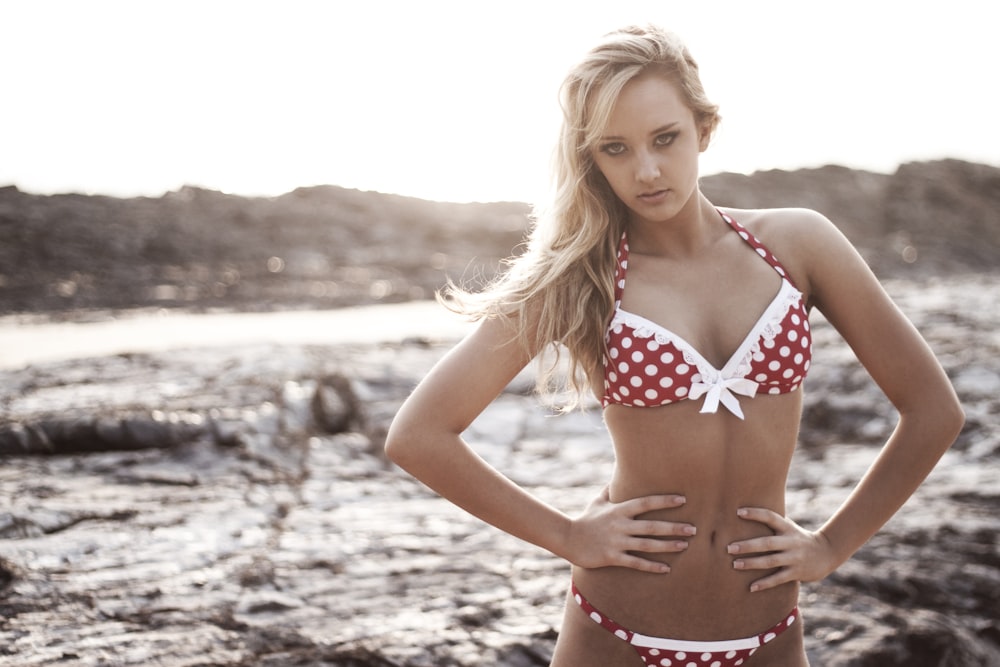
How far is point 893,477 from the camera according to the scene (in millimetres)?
2018

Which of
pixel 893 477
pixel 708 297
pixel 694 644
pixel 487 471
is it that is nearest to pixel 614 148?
pixel 708 297

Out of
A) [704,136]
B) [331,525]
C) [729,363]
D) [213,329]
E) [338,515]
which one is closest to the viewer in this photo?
[729,363]

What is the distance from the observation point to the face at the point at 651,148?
1943mm

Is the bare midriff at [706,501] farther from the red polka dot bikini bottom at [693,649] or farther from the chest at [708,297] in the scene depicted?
the chest at [708,297]

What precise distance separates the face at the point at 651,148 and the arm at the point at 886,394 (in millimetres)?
341

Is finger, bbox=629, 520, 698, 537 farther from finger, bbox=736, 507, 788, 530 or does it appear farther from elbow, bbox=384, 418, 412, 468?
elbow, bbox=384, 418, 412, 468

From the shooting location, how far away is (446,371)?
1982 millimetres

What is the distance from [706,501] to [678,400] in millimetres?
253

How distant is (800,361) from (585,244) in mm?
585

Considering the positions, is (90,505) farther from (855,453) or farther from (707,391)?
(855,453)

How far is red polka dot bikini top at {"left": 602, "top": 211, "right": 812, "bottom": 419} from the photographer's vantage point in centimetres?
192

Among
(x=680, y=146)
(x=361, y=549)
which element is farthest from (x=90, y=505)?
(x=680, y=146)

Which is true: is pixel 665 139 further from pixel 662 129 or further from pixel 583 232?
pixel 583 232

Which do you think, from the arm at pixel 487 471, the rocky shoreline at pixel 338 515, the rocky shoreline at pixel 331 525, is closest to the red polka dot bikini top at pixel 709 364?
the arm at pixel 487 471
